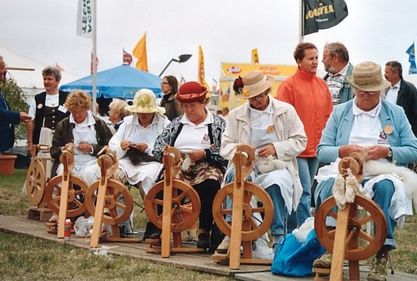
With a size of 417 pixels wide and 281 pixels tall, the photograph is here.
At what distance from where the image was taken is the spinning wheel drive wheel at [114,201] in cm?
741

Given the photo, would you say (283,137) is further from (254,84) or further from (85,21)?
(85,21)

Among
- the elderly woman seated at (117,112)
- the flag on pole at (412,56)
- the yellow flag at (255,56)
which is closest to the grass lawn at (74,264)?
the elderly woman seated at (117,112)

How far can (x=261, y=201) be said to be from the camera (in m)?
6.12

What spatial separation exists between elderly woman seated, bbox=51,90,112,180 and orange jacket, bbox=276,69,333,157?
1966 mm

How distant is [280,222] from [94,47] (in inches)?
385

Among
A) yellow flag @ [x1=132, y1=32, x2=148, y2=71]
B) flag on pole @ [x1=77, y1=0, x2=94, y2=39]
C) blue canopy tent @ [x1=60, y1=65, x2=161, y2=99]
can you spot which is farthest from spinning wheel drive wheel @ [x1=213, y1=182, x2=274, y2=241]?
yellow flag @ [x1=132, y1=32, x2=148, y2=71]

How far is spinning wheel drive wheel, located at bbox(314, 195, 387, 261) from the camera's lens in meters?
5.11

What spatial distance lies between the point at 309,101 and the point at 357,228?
Answer: 2403mm

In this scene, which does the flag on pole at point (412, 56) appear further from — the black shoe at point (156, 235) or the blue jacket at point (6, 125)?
the black shoe at point (156, 235)

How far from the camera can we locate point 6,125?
9484 millimetres

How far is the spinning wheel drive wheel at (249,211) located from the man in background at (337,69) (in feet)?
6.17

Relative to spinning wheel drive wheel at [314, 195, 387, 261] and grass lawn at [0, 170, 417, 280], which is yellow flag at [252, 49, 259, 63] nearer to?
grass lawn at [0, 170, 417, 280]

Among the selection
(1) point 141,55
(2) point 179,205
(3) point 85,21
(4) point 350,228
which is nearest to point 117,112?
(2) point 179,205

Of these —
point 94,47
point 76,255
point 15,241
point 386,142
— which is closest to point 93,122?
point 15,241
